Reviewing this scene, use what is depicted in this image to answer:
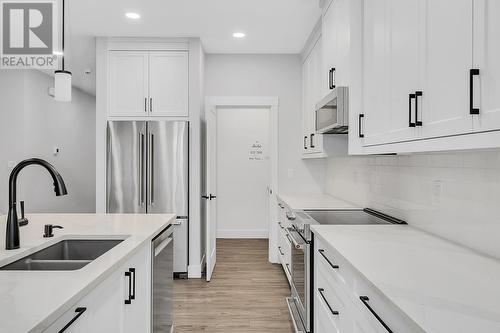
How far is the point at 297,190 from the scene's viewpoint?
457 centimetres

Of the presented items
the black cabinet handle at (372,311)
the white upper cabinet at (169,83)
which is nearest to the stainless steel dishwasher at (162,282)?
the black cabinet handle at (372,311)

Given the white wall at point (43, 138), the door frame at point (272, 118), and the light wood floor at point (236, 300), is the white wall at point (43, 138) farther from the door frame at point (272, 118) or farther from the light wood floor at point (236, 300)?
the light wood floor at point (236, 300)

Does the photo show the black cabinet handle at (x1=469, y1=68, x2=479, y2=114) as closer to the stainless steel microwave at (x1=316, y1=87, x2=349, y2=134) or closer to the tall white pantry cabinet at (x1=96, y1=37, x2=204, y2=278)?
the stainless steel microwave at (x1=316, y1=87, x2=349, y2=134)

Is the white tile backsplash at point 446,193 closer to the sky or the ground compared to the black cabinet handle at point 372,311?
closer to the sky

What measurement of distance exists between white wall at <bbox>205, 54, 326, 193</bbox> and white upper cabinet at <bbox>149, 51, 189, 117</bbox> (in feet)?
1.83

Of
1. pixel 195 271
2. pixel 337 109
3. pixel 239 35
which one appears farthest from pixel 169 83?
pixel 337 109

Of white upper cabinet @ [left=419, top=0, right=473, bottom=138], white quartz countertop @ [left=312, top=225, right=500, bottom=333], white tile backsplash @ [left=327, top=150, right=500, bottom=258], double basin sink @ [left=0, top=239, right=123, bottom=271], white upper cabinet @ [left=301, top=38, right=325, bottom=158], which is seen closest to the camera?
white quartz countertop @ [left=312, top=225, right=500, bottom=333]

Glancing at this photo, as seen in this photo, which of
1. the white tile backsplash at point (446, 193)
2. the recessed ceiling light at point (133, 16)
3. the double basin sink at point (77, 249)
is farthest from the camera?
the recessed ceiling light at point (133, 16)

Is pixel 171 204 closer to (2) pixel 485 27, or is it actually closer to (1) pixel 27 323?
(1) pixel 27 323

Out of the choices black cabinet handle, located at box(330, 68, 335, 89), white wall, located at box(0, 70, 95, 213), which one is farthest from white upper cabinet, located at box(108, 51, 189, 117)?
white wall, located at box(0, 70, 95, 213)

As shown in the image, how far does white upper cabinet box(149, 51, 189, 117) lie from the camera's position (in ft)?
13.3

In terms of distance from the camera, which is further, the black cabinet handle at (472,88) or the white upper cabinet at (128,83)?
the white upper cabinet at (128,83)

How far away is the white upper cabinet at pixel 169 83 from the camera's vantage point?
4.06 metres

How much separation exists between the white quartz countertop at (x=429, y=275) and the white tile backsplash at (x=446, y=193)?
3.4 inches
